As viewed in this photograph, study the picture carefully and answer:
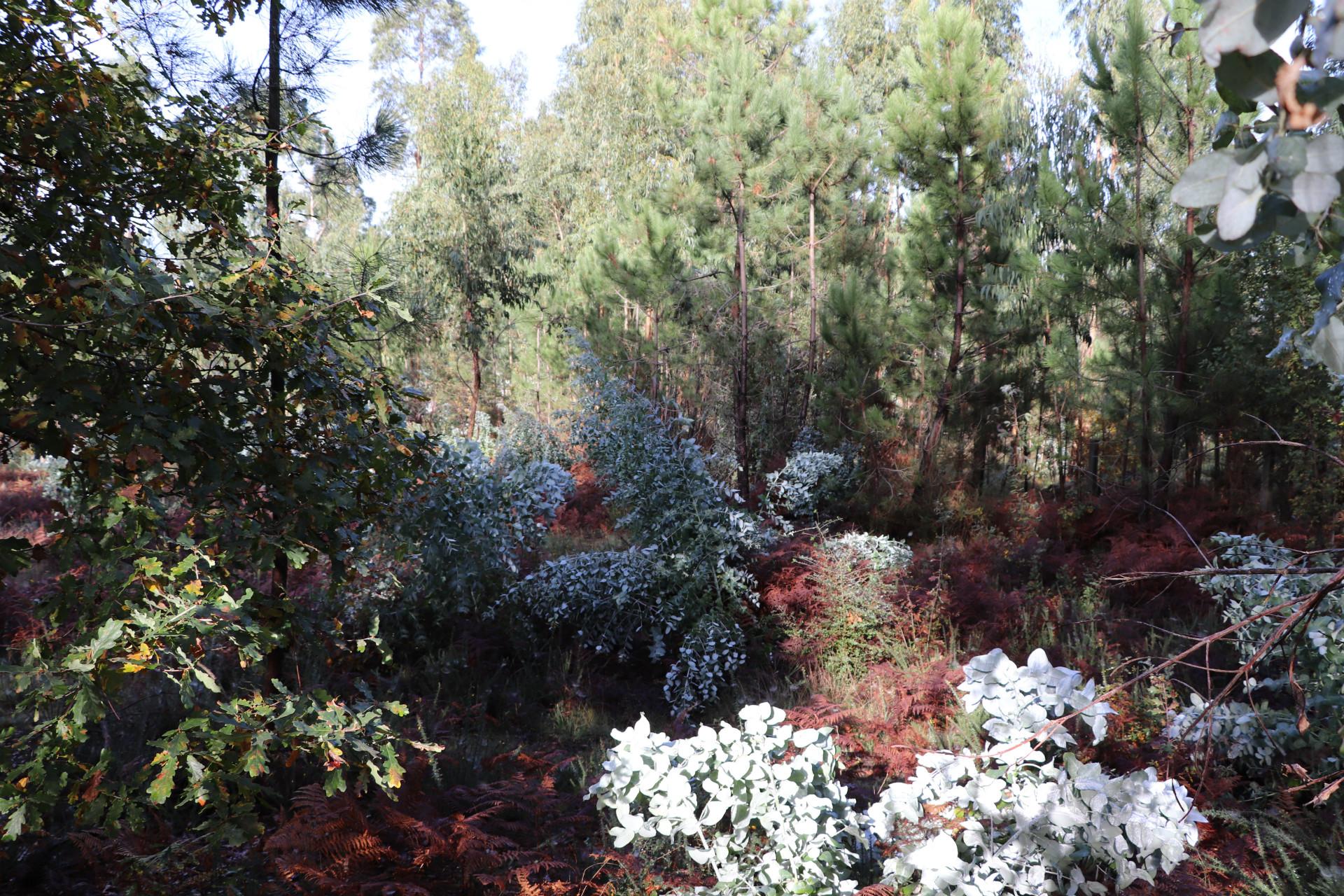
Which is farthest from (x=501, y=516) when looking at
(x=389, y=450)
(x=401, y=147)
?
(x=389, y=450)

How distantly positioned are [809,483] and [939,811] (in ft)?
25.7

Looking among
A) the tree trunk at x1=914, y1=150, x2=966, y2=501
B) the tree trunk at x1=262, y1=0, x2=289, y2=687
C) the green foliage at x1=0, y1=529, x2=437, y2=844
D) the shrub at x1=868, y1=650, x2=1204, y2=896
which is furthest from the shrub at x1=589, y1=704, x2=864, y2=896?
the tree trunk at x1=914, y1=150, x2=966, y2=501

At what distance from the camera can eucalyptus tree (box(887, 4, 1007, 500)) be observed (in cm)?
843

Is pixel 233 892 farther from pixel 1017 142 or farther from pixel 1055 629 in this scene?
pixel 1017 142

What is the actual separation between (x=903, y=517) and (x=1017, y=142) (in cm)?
470

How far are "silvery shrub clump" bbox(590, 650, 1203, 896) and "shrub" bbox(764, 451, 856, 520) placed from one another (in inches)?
288

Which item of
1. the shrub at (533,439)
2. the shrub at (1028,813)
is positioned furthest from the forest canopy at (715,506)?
the shrub at (533,439)

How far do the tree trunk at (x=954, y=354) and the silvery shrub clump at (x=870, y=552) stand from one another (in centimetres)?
229

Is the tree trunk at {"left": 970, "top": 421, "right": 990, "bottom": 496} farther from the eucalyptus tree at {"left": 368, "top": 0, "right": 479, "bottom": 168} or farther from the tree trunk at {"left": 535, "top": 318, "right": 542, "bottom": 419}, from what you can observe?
the eucalyptus tree at {"left": 368, "top": 0, "right": 479, "bottom": 168}

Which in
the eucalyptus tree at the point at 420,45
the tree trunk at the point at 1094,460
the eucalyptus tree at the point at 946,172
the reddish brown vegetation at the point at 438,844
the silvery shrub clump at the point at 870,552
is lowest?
the reddish brown vegetation at the point at 438,844

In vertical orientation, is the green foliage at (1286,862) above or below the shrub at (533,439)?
below

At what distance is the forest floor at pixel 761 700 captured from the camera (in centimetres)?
251

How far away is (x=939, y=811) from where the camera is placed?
2.30 m

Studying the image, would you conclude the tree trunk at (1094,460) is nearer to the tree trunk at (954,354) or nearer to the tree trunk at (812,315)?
the tree trunk at (954,354)
